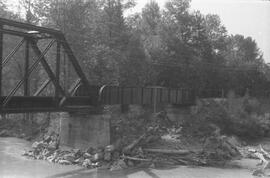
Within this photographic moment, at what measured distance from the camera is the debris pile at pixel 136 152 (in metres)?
27.6

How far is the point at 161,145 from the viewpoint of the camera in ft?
102

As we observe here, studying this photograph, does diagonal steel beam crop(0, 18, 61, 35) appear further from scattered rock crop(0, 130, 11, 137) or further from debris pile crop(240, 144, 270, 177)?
scattered rock crop(0, 130, 11, 137)

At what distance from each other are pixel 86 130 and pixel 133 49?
Result: 61.7 feet

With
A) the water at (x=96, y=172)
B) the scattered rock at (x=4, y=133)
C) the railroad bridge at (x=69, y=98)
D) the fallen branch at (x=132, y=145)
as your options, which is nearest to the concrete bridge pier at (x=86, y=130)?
the railroad bridge at (x=69, y=98)

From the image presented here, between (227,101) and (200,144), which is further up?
(227,101)

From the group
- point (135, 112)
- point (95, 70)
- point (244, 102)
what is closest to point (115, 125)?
point (135, 112)

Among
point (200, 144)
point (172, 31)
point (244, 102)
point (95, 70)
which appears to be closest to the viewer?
point (200, 144)

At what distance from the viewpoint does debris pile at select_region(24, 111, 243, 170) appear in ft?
90.6

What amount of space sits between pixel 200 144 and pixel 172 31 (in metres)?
26.5

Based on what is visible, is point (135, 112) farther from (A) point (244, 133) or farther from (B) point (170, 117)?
(A) point (244, 133)

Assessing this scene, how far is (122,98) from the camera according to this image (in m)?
32.8

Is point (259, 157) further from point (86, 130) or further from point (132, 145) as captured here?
point (86, 130)

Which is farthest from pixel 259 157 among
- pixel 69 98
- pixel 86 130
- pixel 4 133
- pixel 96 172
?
pixel 4 133

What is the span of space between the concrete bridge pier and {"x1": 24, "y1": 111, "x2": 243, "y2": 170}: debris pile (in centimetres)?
77
